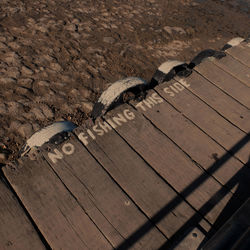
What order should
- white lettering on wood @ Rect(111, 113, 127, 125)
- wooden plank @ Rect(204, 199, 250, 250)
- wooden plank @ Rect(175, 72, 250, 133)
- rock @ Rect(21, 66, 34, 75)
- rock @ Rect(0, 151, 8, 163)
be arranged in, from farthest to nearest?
rock @ Rect(21, 66, 34, 75), rock @ Rect(0, 151, 8, 163), wooden plank @ Rect(175, 72, 250, 133), white lettering on wood @ Rect(111, 113, 127, 125), wooden plank @ Rect(204, 199, 250, 250)

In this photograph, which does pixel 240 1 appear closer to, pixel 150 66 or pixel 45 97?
pixel 150 66

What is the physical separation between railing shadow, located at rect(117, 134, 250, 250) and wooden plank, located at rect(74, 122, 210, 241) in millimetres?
11

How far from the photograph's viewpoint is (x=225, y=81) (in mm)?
4359

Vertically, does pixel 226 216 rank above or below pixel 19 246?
above

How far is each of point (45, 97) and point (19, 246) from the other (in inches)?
134

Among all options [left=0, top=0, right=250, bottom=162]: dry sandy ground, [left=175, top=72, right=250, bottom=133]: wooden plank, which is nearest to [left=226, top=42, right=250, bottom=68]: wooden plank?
[left=175, top=72, right=250, bottom=133]: wooden plank

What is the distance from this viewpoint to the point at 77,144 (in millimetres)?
3037

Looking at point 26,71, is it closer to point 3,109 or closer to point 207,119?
point 3,109

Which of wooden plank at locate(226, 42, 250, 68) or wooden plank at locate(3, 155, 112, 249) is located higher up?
wooden plank at locate(226, 42, 250, 68)

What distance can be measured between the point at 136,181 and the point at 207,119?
143cm

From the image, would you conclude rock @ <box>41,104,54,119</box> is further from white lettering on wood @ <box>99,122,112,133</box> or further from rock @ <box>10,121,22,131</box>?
white lettering on wood @ <box>99,122,112,133</box>

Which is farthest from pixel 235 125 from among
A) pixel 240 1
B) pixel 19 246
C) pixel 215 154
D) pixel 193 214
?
pixel 240 1

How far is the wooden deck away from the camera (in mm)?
2438

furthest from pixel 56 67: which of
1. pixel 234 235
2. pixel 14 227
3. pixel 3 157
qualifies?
pixel 234 235
